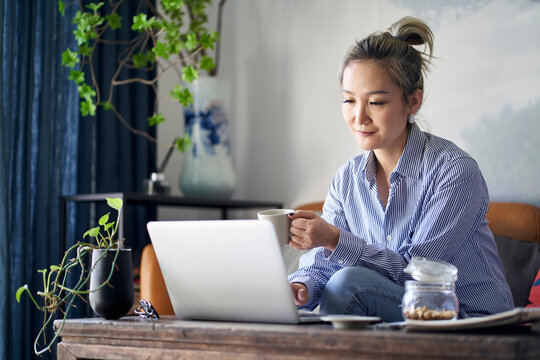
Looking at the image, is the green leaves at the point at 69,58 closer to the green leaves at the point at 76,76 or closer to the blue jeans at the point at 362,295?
the green leaves at the point at 76,76

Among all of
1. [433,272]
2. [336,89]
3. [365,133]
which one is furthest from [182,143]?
[433,272]

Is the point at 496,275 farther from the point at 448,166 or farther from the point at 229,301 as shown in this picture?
the point at 229,301

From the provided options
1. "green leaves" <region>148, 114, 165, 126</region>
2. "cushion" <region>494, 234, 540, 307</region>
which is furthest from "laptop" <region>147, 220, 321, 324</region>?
"green leaves" <region>148, 114, 165, 126</region>

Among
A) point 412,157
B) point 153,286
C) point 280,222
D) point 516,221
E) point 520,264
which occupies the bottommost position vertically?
point 153,286

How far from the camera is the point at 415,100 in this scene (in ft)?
5.33

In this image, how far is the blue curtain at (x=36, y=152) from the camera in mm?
2297

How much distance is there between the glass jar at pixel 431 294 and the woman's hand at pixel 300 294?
367 mm

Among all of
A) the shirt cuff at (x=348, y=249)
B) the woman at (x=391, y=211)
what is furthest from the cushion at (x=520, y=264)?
the shirt cuff at (x=348, y=249)

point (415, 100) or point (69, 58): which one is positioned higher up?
point (69, 58)

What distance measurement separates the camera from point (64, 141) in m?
2.57

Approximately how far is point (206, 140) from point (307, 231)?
1.58 meters

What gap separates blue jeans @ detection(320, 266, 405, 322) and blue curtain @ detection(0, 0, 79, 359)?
1.35 m

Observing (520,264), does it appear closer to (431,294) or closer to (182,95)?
(431,294)

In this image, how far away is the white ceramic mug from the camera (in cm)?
117
